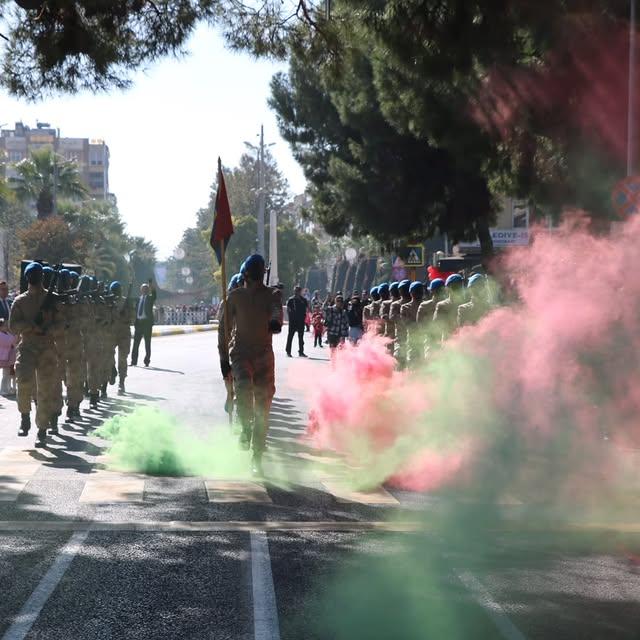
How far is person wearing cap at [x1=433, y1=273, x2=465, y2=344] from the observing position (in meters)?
13.5

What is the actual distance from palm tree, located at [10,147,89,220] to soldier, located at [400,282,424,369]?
157ft

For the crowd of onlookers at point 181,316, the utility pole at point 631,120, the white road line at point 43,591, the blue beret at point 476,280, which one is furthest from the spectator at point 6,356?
the crowd of onlookers at point 181,316

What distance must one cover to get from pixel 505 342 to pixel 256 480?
246cm

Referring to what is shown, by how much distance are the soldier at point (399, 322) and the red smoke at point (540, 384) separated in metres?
4.80

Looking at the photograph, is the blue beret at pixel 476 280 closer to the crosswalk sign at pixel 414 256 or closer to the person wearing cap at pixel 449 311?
the person wearing cap at pixel 449 311

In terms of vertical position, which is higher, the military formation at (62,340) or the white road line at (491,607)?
the military formation at (62,340)

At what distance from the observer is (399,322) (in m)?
16.7

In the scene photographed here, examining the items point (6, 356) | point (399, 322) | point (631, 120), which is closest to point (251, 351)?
point (399, 322)

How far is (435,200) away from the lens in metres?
30.5

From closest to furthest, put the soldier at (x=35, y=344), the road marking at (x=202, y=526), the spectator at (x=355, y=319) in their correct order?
the road marking at (x=202, y=526), the soldier at (x=35, y=344), the spectator at (x=355, y=319)

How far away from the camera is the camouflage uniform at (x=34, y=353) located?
12.5m

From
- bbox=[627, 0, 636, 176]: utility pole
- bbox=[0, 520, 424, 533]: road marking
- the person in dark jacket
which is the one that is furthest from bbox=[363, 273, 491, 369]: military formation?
the person in dark jacket

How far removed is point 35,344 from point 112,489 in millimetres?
3527

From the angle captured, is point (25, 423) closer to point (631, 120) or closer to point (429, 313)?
point (429, 313)
